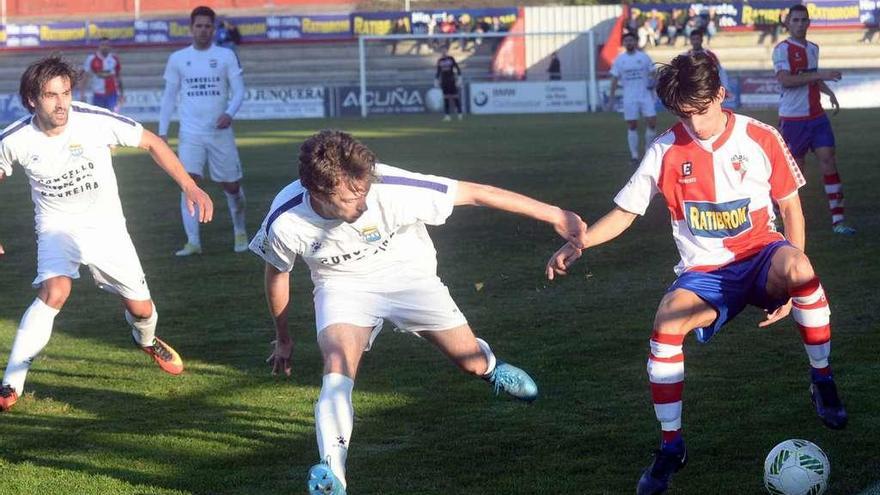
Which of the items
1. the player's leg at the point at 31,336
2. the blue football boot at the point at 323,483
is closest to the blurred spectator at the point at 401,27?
the player's leg at the point at 31,336

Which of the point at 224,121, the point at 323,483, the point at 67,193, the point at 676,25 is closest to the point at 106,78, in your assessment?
the point at 676,25

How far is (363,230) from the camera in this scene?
543cm

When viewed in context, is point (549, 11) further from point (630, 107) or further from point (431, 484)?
point (431, 484)

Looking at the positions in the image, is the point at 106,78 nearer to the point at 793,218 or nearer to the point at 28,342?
the point at 28,342

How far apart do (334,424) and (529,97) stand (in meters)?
37.8

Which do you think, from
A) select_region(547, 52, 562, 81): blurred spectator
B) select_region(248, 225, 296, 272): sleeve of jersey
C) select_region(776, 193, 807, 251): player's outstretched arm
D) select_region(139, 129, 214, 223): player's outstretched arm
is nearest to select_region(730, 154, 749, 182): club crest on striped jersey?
select_region(776, 193, 807, 251): player's outstretched arm

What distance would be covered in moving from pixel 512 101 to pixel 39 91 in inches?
1415

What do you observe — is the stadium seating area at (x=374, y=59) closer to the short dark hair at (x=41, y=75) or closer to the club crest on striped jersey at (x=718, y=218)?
the short dark hair at (x=41, y=75)

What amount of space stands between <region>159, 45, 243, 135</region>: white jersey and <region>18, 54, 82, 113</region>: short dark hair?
5.55m

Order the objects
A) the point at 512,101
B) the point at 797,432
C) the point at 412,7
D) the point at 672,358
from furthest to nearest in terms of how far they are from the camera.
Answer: the point at 412,7 → the point at 512,101 → the point at 797,432 → the point at 672,358

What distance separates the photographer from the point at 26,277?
12.3 meters

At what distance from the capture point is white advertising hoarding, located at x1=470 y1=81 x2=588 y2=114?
41.6 meters

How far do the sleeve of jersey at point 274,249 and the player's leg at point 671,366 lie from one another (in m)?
1.58

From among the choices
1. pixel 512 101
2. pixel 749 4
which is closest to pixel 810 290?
pixel 512 101
